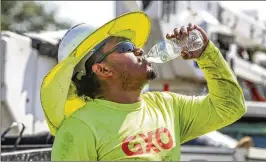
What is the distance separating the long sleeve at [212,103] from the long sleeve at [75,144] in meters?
0.41

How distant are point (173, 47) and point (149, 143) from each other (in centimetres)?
42

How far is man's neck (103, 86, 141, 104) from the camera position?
2.70m

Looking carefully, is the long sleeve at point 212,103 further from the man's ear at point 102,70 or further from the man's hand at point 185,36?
the man's ear at point 102,70

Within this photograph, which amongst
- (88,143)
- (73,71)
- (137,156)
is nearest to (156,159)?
(137,156)

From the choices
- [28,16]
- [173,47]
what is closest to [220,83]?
[173,47]

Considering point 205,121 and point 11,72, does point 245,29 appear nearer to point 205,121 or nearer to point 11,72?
point 11,72

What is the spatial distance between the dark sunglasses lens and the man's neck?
0.14 m

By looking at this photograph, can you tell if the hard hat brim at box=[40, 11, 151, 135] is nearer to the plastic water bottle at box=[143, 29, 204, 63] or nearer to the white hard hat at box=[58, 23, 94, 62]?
the white hard hat at box=[58, 23, 94, 62]

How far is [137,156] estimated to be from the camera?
2580 mm

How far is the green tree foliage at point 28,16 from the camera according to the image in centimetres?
3090

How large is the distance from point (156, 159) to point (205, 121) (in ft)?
1.12

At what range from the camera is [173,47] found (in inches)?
111

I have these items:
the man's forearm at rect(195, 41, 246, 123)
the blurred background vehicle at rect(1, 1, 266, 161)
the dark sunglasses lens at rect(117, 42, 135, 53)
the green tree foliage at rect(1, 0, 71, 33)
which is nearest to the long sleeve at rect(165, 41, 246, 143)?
the man's forearm at rect(195, 41, 246, 123)

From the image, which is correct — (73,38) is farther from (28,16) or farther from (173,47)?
(28,16)
